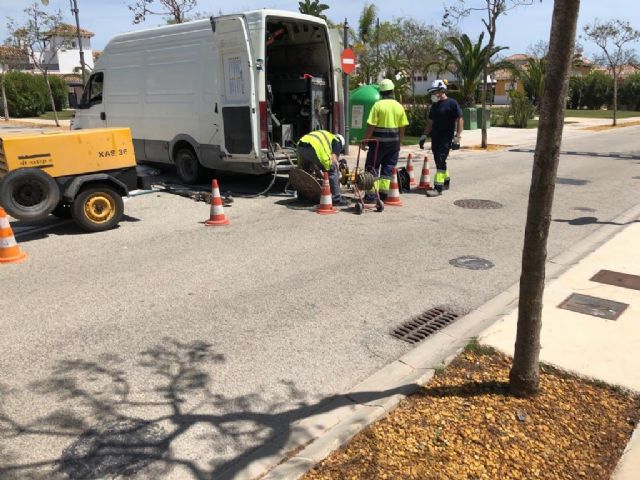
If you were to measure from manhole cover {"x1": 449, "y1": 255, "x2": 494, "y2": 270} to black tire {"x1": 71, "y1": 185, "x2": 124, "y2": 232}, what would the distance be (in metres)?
4.70

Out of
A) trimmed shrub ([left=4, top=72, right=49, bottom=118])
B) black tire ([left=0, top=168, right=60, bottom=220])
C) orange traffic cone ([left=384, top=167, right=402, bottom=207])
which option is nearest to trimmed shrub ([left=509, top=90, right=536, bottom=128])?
orange traffic cone ([left=384, top=167, right=402, bottom=207])

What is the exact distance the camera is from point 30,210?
6.72m

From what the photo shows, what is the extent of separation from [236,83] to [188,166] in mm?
2490

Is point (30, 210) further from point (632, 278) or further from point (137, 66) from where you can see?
point (632, 278)

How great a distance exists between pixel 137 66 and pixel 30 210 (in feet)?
17.0

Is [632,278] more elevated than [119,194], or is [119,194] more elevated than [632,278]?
[119,194]

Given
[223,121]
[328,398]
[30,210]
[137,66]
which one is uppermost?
[137,66]

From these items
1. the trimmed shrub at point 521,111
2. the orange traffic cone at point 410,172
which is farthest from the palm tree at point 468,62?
the orange traffic cone at point 410,172

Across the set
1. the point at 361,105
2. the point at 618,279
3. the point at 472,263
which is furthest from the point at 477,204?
the point at 361,105

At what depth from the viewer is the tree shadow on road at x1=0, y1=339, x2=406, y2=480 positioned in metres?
2.80

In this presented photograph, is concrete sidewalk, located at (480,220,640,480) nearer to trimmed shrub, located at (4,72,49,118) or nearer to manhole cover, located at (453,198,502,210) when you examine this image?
manhole cover, located at (453,198,502,210)

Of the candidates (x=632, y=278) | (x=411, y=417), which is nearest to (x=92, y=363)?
(x=411, y=417)

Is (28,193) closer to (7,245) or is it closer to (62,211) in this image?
(7,245)

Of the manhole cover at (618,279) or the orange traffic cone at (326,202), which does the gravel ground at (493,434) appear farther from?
the orange traffic cone at (326,202)
